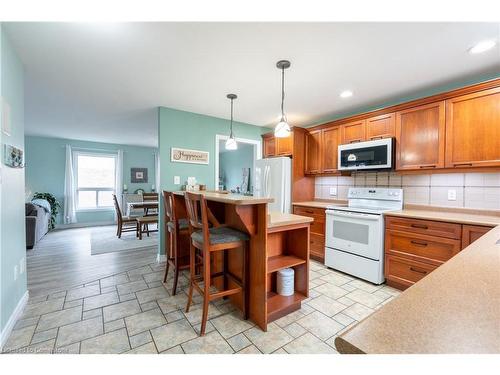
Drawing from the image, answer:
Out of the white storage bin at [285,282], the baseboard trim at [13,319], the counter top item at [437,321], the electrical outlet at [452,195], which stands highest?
the electrical outlet at [452,195]

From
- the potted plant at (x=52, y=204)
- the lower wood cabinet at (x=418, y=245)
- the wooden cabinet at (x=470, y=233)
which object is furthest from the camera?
the potted plant at (x=52, y=204)

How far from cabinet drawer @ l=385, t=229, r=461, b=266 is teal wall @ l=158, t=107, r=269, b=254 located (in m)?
2.79

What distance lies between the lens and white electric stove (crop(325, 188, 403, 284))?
2578 millimetres

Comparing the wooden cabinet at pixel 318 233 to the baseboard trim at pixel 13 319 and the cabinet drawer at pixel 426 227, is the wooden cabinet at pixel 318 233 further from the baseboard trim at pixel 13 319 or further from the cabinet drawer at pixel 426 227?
the baseboard trim at pixel 13 319

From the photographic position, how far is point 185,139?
11.9 ft

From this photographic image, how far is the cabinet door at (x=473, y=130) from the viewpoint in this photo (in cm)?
→ 214

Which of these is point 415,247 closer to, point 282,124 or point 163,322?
point 282,124

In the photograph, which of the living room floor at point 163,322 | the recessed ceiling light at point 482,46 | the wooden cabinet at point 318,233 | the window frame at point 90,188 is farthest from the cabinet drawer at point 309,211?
the window frame at point 90,188

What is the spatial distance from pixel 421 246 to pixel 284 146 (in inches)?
94.6

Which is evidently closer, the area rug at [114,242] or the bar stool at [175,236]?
the bar stool at [175,236]

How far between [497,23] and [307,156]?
2495mm

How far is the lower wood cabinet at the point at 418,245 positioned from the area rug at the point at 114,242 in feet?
12.8

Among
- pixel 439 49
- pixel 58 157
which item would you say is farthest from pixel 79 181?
pixel 439 49

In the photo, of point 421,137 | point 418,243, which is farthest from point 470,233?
point 421,137
